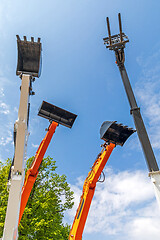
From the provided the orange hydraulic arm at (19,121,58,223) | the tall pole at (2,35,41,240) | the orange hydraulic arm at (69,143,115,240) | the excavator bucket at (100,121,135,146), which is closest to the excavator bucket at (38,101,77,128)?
the orange hydraulic arm at (19,121,58,223)

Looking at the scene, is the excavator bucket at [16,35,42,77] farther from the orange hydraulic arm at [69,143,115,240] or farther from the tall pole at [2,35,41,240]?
the orange hydraulic arm at [69,143,115,240]

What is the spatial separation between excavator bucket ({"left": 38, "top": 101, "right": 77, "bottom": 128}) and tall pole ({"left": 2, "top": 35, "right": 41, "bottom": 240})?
15.4ft

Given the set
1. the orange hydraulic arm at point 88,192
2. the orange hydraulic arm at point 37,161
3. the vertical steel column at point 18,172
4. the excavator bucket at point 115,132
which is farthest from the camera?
the excavator bucket at point 115,132

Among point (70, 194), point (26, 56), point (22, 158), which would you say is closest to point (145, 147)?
point (22, 158)

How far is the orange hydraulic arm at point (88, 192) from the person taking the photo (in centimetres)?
845

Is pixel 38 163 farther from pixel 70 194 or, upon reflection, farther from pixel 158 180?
pixel 70 194

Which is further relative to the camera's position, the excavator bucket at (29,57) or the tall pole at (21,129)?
the excavator bucket at (29,57)

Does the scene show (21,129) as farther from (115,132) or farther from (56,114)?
(115,132)

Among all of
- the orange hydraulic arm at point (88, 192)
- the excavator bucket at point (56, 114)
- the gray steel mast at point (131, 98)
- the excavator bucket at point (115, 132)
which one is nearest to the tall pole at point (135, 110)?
the gray steel mast at point (131, 98)

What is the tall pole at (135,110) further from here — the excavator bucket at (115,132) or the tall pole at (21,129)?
the tall pole at (21,129)

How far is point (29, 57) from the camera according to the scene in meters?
5.44

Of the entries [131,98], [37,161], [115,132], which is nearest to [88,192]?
[37,161]

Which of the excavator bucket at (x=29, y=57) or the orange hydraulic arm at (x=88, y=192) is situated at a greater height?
the excavator bucket at (x=29, y=57)

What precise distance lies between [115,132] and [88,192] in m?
3.34
